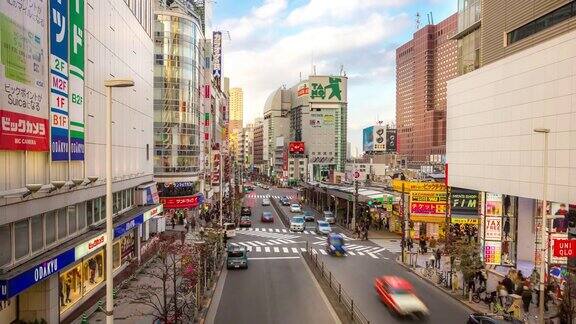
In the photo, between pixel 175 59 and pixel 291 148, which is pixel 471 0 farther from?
pixel 291 148

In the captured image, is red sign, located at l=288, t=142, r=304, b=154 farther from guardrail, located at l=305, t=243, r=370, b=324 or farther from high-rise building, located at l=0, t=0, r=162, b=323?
high-rise building, located at l=0, t=0, r=162, b=323

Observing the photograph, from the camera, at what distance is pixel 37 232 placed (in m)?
20.0

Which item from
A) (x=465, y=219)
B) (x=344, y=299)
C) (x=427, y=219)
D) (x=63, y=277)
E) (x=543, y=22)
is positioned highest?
(x=543, y=22)

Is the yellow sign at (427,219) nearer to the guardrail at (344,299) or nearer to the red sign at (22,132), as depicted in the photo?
the guardrail at (344,299)

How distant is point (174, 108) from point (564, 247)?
2140 inches

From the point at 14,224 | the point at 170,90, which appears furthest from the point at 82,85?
the point at 170,90

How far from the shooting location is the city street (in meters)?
25.2

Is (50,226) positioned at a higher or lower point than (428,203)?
higher

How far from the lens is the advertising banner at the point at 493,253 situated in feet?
127

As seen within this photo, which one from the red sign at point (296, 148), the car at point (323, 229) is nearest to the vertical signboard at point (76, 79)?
the car at point (323, 229)

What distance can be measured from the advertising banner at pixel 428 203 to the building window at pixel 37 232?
114ft

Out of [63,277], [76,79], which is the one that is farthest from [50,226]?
[76,79]

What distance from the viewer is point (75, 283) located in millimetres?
25203

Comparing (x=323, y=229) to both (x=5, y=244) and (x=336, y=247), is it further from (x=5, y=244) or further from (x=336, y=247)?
(x=5, y=244)
